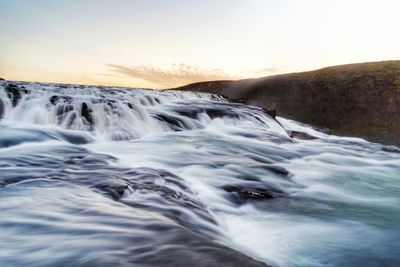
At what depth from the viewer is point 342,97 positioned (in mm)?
28375

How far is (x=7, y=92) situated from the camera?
1305 cm

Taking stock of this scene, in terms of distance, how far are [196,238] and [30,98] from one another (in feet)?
38.2

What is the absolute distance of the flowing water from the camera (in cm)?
288

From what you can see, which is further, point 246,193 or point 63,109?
point 63,109

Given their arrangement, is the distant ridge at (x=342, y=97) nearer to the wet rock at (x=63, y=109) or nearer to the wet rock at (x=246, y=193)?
the wet rock at (x=63, y=109)

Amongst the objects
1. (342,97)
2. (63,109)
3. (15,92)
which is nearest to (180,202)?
(63,109)

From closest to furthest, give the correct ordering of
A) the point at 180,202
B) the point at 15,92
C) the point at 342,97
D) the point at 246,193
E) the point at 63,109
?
1. the point at 180,202
2. the point at 246,193
3. the point at 63,109
4. the point at 15,92
5. the point at 342,97

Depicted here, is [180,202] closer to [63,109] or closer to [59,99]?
[63,109]

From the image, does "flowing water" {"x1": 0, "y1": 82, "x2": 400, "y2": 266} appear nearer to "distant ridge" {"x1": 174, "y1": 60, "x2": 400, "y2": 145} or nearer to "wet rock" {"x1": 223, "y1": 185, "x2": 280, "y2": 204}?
"wet rock" {"x1": 223, "y1": 185, "x2": 280, "y2": 204}

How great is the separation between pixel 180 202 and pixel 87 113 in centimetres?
860

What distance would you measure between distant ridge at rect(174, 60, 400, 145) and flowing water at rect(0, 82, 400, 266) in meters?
14.4

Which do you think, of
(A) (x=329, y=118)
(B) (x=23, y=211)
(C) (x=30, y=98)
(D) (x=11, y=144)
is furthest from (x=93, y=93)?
(A) (x=329, y=118)

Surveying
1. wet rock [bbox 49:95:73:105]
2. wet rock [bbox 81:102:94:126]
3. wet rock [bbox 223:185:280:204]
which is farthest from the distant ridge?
wet rock [bbox 223:185:280:204]

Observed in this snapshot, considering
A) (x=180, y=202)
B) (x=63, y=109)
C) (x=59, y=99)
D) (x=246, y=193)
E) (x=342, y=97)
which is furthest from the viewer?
(x=342, y=97)
